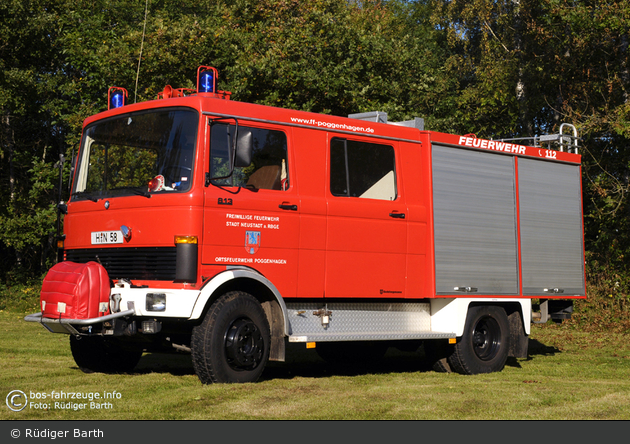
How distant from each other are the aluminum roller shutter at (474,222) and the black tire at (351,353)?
5.91ft

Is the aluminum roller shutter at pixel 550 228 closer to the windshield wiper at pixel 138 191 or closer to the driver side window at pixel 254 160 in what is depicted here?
the driver side window at pixel 254 160

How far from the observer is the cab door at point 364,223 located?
924 cm

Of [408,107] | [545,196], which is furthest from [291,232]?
[408,107]

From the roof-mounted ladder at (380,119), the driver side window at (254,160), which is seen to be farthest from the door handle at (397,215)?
the driver side window at (254,160)

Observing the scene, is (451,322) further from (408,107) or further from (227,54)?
(227,54)

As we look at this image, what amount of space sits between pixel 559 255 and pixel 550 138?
6.69 feet

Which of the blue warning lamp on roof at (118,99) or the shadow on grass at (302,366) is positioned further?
the shadow on grass at (302,366)

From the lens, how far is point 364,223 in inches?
374

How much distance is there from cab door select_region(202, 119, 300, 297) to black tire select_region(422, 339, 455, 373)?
9.29 ft

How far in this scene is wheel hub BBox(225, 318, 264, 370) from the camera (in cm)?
816

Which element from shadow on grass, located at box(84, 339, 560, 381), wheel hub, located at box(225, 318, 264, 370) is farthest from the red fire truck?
shadow on grass, located at box(84, 339, 560, 381)

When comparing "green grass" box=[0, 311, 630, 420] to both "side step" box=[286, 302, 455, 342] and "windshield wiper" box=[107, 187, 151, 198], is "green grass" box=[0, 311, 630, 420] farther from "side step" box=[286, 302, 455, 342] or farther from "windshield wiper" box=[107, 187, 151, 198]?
"windshield wiper" box=[107, 187, 151, 198]

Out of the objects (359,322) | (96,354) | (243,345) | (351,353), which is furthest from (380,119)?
(96,354)

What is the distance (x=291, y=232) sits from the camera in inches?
345
